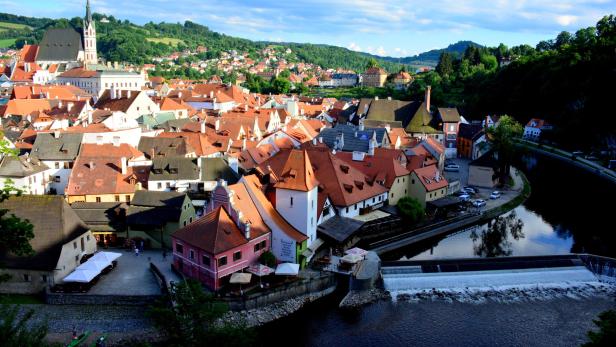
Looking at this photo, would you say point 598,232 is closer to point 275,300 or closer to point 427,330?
point 427,330

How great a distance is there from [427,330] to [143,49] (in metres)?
192

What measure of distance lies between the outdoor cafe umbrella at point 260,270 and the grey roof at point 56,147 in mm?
23121

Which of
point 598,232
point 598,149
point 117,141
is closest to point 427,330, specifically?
point 598,232

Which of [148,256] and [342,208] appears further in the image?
[342,208]

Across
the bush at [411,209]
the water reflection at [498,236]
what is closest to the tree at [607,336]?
the water reflection at [498,236]

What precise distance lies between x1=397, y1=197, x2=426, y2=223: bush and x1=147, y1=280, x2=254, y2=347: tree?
22508mm

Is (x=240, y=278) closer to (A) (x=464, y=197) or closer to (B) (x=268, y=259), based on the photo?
(B) (x=268, y=259)

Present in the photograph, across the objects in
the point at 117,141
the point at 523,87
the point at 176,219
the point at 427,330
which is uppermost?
the point at 523,87

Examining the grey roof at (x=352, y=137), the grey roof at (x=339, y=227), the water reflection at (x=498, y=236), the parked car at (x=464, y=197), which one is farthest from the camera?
the grey roof at (x=352, y=137)

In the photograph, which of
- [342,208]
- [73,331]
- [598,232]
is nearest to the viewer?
[73,331]

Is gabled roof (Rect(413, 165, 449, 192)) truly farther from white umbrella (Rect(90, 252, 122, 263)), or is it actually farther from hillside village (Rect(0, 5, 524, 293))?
white umbrella (Rect(90, 252, 122, 263))

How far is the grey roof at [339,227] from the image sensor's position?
33.0 metres

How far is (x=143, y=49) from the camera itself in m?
196

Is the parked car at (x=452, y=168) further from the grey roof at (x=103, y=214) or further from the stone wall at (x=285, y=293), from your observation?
the grey roof at (x=103, y=214)
